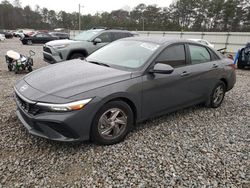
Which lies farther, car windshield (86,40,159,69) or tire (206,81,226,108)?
tire (206,81,226,108)

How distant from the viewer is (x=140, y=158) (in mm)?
2818

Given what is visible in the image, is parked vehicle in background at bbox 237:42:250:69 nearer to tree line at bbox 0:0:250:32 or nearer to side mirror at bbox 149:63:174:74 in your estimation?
side mirror at bbox 149:63:174:74

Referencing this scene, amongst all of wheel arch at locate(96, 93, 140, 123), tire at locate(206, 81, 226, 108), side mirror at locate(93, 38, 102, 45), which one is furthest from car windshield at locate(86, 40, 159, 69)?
side mirror at locate(93, 38, 102, 45)

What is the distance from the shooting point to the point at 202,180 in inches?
98.0

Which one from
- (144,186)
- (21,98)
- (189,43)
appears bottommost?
(144,186)

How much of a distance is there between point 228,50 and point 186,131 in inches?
759

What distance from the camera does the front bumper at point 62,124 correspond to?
253 centimetres

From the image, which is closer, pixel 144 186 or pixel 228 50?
pixel 144 186

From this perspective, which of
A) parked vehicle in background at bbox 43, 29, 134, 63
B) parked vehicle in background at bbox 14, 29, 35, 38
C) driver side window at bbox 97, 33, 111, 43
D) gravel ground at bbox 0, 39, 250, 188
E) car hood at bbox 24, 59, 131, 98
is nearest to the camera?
gravel ground at bbox 0, 39, 250, 188

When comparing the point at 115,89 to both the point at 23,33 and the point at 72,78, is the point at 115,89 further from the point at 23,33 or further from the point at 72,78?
the point at 23,33

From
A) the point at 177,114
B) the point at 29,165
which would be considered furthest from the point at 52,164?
the point at 177,114

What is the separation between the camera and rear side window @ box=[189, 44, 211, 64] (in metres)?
4.07

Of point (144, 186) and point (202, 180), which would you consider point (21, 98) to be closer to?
point (144, 186)

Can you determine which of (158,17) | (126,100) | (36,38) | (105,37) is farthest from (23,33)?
(158,17)
